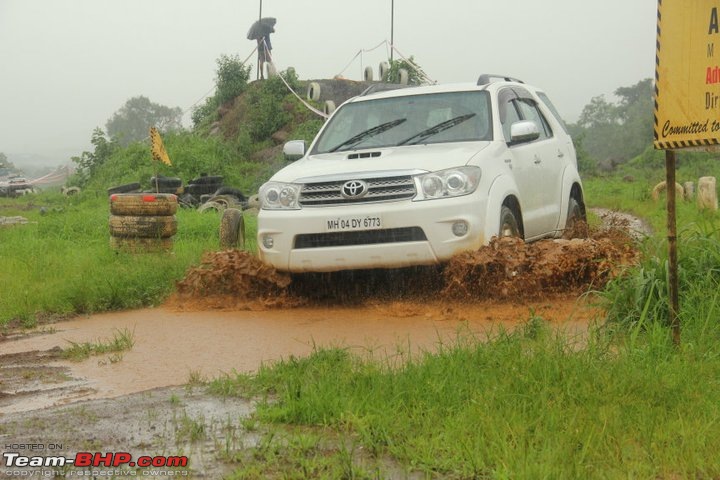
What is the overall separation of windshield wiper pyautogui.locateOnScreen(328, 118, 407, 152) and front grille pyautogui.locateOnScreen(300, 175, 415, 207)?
50.0 inches

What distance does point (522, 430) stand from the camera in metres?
4.33

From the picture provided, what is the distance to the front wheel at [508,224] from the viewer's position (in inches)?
358

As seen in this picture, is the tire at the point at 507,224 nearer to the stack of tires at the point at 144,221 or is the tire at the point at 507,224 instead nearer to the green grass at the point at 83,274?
the green grass at the point at 83,274

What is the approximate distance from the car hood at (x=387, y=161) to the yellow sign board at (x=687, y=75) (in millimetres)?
2883

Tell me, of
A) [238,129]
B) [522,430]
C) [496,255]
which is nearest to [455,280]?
[496,255]

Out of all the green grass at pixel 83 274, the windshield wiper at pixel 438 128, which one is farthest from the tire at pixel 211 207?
the windshield wiper at pixel 438 128

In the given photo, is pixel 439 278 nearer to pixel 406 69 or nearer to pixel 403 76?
pixel 403 76

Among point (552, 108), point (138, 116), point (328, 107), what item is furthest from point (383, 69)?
point (138, 116)

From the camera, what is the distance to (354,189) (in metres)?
8.71

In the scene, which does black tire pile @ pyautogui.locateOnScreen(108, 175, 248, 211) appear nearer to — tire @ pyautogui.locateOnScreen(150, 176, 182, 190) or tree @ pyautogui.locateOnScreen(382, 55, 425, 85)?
tire @ pyautogui.locateOnScreen(150, 176, 182, 190)

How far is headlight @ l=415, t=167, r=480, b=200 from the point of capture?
8664 millimetres

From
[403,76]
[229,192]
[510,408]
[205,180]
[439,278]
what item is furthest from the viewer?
[403,76]

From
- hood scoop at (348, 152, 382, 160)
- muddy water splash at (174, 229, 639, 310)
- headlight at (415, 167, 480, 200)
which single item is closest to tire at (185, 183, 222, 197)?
muddy water splash at (174, 229, 639, 310)

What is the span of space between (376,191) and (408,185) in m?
0.27
